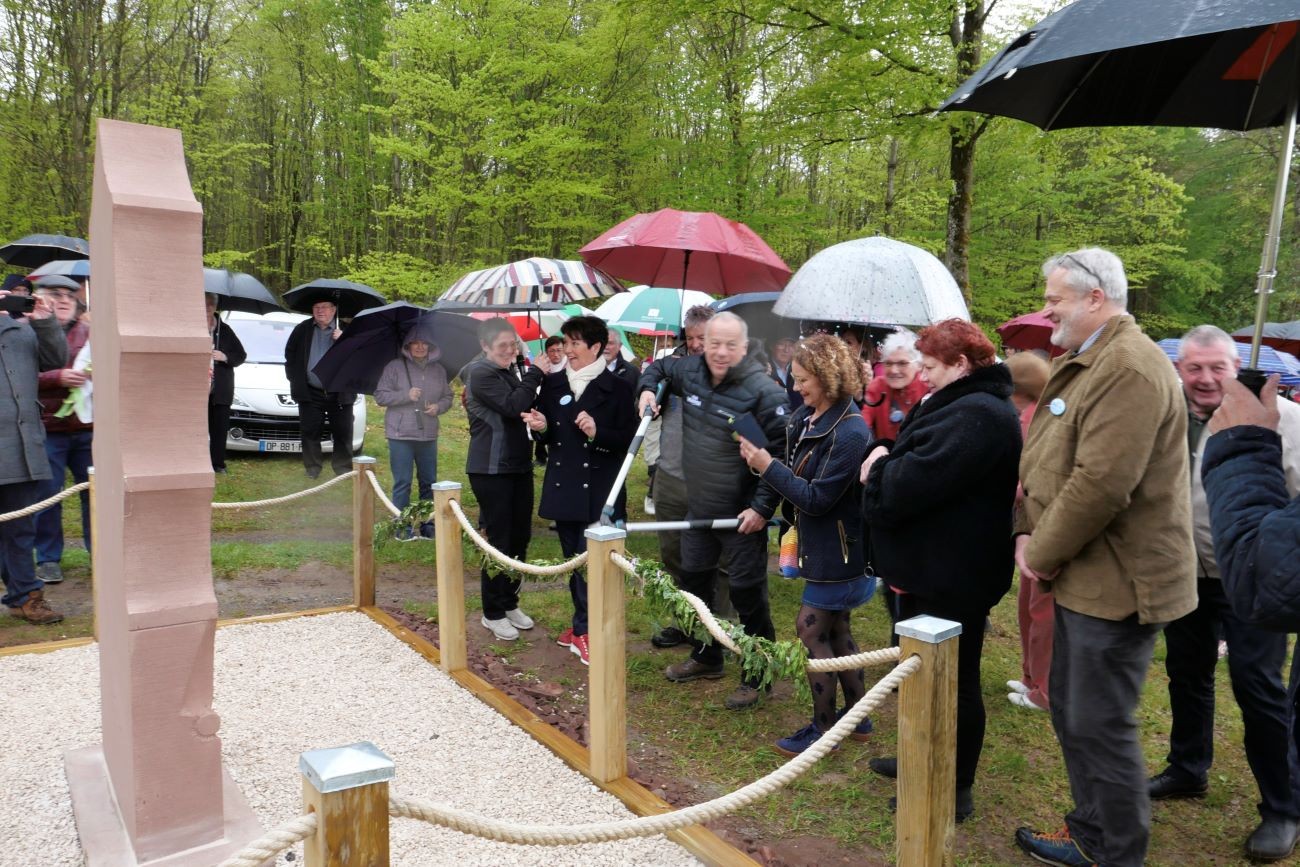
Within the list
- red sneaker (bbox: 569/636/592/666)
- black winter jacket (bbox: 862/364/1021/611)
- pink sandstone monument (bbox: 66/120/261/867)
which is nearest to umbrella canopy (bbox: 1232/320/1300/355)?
black winter jacket (bbox: 862/364/1021/611)

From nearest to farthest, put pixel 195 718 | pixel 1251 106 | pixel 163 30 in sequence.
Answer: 1. pixel 195 718
2. pixel 1251 106
3. pixel 163 30

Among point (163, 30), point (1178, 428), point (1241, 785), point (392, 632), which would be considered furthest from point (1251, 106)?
point (163, 30)

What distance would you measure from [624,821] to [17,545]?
5336 mm

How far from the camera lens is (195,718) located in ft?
10.1

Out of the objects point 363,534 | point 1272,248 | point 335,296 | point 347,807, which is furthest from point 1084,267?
point 335,296

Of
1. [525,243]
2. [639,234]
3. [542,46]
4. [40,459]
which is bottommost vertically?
[40,459]

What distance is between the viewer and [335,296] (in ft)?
31.2

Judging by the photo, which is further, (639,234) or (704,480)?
(639,234)

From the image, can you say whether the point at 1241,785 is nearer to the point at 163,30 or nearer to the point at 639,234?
the point at 639,234

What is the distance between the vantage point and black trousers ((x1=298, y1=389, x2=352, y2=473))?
9508 mm

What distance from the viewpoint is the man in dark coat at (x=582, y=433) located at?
217 inches

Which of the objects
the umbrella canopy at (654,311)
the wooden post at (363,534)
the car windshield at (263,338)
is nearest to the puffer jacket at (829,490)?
the wooden post at (363,534)

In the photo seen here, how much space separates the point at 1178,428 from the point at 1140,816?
1.32 m

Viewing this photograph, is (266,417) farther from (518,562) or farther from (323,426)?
(518,562)
